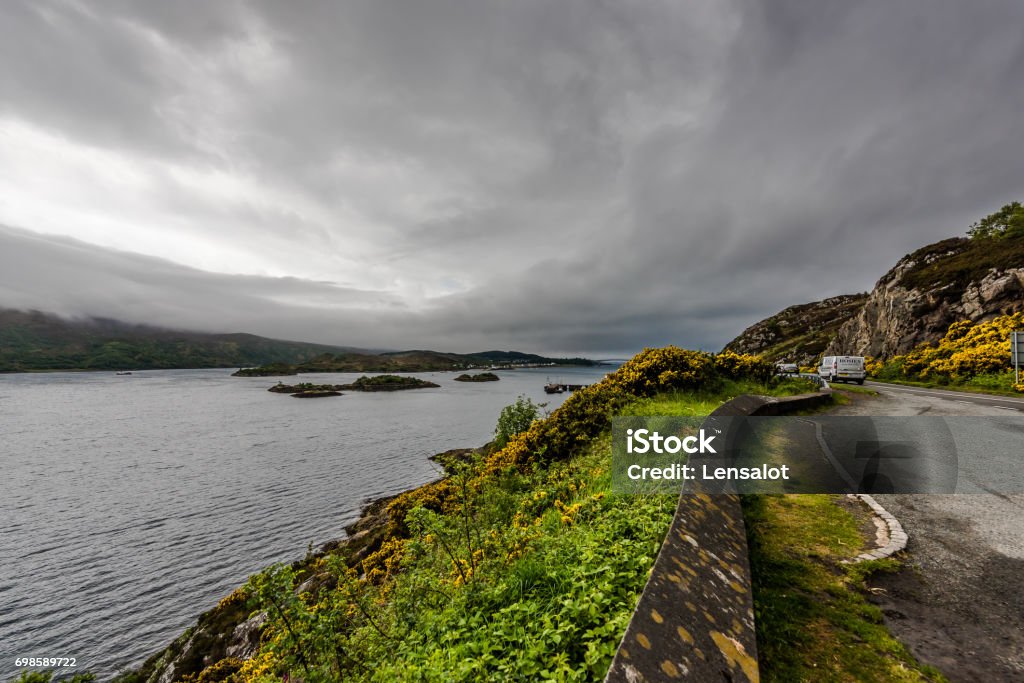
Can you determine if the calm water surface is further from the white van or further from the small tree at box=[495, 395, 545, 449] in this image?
the white van

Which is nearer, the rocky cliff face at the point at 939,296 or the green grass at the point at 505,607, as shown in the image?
the green grass at the point at 505,607

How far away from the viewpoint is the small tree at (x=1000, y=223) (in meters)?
44.6

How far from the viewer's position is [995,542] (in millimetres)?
4977

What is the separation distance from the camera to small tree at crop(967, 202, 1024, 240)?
146 ft

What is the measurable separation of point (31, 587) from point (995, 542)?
29930mm

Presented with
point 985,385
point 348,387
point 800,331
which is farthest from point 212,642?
point 800,331

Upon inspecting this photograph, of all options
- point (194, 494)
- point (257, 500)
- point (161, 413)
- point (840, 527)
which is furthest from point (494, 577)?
point (161, 413)

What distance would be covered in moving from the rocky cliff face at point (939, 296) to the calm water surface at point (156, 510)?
4346cm

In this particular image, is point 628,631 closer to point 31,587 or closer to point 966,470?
point 966,470

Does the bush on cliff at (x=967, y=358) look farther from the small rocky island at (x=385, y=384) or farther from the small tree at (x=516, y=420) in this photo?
the small rocky island at (x=385, y=384)

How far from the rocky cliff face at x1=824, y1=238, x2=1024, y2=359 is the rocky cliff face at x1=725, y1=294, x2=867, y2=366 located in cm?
2255

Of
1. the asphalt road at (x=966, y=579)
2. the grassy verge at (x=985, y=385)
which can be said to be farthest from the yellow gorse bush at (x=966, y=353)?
the asphalt road at (x=966, y=579)

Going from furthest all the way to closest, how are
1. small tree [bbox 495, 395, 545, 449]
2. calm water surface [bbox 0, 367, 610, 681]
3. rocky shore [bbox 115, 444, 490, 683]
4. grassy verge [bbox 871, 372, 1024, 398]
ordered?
small tree [bbox 495, 395, 545, 449]
grassy verge [bbox 871, 372, 1024, 398]
calm water surface [bbox 0, 367, 610, 681]
rocky shore [bbox 115, 444, 490, 683]

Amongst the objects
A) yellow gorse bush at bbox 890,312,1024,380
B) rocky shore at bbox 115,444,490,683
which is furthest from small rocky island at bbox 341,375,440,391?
yellow gorse bush at bbox 890,312,1024,380
